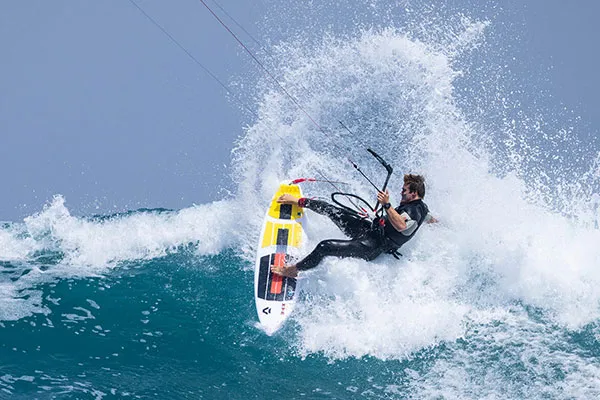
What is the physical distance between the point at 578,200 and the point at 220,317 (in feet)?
13.0

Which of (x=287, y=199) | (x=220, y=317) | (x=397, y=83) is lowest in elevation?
(x=220, y=317)

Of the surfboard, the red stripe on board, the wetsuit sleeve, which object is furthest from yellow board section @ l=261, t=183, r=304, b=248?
the wetsuit sleeve

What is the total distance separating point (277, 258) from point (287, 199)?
24.3 inches

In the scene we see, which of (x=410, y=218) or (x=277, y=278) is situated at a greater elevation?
(x=410, y=218)

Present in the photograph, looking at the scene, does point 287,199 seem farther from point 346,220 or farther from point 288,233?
point 346,220

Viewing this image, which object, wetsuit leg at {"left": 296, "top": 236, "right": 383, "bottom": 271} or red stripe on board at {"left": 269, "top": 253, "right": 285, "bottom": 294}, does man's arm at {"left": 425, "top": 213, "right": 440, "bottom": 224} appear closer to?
wetsuit leg at {"left": 296, "top": 236, "right": 383, "bottom": 271}

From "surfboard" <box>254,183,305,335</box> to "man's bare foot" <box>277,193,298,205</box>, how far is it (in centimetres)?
10

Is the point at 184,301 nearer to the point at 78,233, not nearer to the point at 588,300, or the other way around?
the point at 78,233

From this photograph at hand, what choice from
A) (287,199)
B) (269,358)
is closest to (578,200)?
(287,199)

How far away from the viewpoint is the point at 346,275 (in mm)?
6004

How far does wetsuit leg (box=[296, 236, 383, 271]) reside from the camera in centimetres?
592

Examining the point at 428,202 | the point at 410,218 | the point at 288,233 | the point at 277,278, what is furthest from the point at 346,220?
the point at 428,202

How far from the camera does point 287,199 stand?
6.56 m

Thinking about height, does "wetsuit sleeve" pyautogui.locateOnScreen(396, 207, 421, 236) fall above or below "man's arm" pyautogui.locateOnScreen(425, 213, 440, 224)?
below
